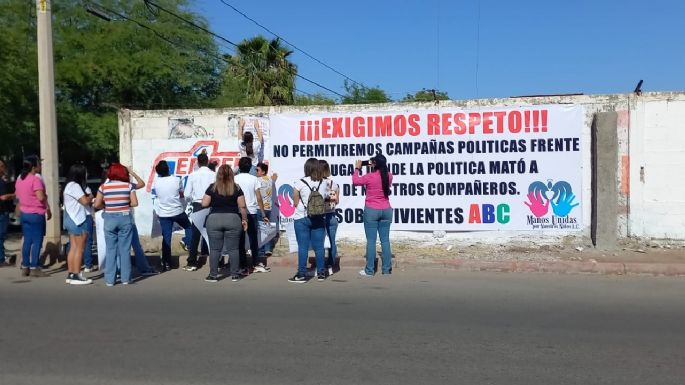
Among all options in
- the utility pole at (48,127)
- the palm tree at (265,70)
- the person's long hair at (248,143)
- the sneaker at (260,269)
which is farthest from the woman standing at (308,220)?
the palm tree at (265,70)

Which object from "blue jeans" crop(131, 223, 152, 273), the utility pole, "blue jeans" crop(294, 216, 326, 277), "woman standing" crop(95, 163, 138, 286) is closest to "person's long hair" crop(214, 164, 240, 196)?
"blue jeans" crop(294, 216, 326, 277)

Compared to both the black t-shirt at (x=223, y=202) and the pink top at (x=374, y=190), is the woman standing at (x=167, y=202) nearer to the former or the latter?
the black t-shirt at (x=223, y=202)

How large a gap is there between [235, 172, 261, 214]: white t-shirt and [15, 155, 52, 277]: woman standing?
2.81 metres

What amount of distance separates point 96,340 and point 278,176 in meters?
6.50

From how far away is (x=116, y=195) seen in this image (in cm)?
920

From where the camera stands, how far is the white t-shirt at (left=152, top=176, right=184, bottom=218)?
1035cm

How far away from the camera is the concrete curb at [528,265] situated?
32.6 feet

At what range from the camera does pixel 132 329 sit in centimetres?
677

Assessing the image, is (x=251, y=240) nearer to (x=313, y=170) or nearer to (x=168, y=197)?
(x=168, y=197)

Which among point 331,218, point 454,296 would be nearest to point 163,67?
point 331,218

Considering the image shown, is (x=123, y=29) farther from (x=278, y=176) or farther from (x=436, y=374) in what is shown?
(x=436, y=374)

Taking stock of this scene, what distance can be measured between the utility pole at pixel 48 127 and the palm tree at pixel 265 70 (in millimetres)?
19237

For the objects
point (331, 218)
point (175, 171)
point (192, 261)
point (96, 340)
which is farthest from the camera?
point (175, 171)

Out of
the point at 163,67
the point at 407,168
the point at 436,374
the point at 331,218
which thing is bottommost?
the point at 436,374
